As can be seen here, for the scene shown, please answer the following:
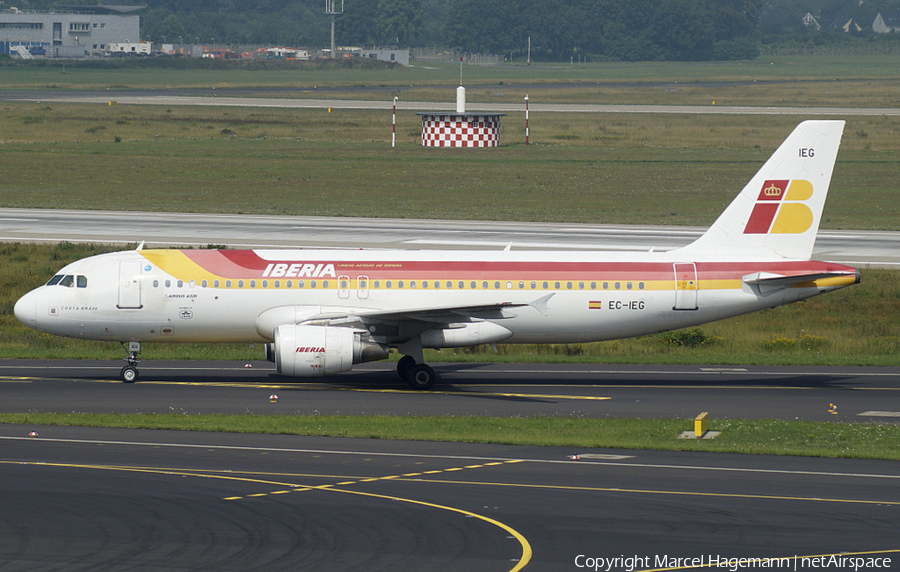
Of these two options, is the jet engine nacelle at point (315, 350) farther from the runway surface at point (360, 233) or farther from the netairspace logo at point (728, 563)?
the runway surface at point (360, 233)

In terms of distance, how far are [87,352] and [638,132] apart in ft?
295

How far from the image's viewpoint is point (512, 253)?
119 feet

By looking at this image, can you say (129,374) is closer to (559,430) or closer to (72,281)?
(72,281)

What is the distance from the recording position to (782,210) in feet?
120

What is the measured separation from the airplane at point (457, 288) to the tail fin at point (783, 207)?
0.15 ft

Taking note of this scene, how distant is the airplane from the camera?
34.8 metres

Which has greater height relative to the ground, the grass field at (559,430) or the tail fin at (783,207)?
the tail fin at (783,207)

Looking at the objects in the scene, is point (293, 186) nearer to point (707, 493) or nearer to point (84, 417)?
point (84, 417)

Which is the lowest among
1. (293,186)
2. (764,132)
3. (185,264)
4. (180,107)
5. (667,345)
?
(667,345)

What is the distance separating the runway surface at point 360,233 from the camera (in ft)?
192

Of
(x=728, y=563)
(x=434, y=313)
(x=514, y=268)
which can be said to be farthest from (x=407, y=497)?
(x=514, y=268)

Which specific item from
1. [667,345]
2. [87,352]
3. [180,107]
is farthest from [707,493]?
[180,107]

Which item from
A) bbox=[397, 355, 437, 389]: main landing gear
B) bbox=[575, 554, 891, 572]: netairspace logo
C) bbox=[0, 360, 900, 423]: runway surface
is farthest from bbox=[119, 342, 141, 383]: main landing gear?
bbox=[575, 554, 891, 572]: netairspace logo

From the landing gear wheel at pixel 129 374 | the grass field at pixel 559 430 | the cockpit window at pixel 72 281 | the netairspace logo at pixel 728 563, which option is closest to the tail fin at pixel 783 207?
the grass field at pixel 559 430
